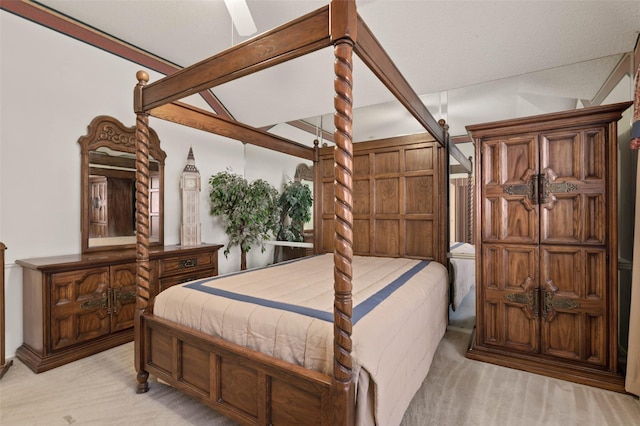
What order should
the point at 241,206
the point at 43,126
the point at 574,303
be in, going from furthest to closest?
the point at 241,206, the point at 43,126, the point at 574,303

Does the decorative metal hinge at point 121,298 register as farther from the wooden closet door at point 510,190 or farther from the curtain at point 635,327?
the curtain at point 635,327

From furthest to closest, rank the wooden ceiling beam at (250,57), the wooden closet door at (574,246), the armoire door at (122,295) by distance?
the armoire door at (122,295)
the wooden closet door at (574,246)
the wooden ceiling beam at (250,57)

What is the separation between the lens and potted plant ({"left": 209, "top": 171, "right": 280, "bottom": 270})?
3936 millimetres

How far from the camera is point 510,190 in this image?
8.13ft

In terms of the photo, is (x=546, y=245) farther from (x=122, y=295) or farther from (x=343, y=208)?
(x=122, y=295)

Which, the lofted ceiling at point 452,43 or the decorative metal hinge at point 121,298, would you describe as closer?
the lofted ceiling at point 452,43

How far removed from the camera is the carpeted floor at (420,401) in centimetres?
180

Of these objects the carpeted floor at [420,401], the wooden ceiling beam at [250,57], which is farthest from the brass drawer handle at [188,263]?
the wooden ceiling beam at [250,57]

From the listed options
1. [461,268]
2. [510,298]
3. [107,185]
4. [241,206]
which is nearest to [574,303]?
[510,298]

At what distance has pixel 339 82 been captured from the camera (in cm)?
121

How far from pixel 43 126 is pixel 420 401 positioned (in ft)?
12.3

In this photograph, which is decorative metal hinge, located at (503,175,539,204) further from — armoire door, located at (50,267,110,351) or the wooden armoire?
armoire door, located at (50,267,110,351)

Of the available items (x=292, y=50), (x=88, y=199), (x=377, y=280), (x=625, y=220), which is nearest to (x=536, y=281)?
(x=625, y=220)

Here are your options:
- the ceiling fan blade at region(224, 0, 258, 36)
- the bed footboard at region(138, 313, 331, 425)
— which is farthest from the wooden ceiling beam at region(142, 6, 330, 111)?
the bed footboard at region(138, 313, 331, 425)
